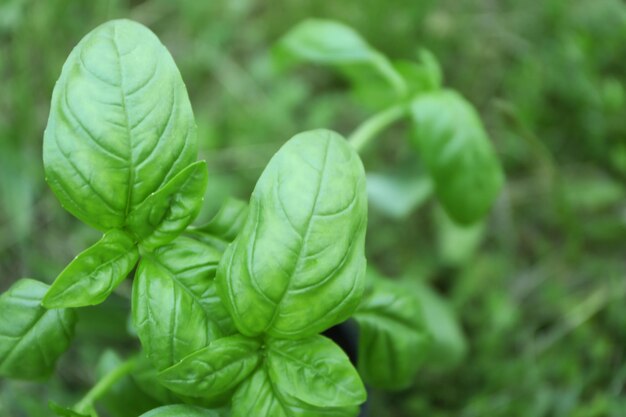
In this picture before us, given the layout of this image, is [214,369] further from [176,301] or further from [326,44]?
[326,44]

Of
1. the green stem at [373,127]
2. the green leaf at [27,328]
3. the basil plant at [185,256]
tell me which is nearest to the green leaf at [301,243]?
the basil plant at [185,256]

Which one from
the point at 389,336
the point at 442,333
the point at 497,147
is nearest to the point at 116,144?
the point at 389,336

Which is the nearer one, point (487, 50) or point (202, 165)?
point (202, 165)

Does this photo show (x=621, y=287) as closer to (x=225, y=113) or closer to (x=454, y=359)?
(x=454, y=359)

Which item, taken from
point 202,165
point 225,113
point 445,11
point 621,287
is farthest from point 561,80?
point 202,165

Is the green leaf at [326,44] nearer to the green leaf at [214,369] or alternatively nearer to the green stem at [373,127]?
the green stem at [373,127]

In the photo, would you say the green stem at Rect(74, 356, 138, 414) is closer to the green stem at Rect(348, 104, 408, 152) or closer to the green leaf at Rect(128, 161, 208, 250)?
the green leaf at Rect(128, 161, 208, 250)
